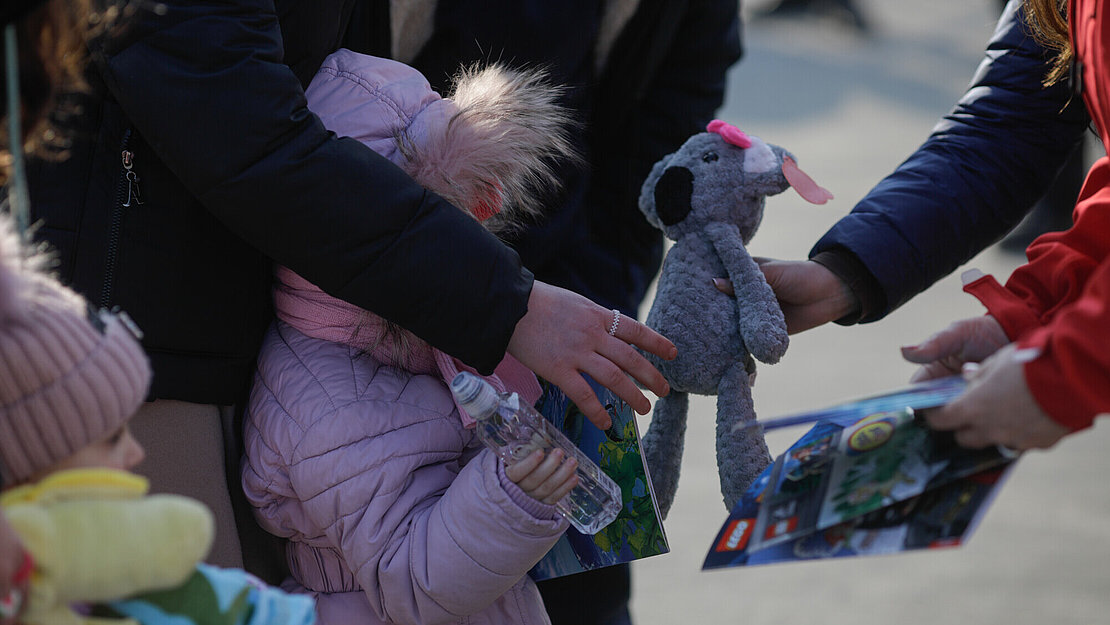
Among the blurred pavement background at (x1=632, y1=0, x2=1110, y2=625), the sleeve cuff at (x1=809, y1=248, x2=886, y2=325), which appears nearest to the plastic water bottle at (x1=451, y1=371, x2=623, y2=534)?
the sleeve cuff at (x1=809, y1=248, x2=886, y2=325)

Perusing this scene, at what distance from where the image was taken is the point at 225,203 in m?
1.35

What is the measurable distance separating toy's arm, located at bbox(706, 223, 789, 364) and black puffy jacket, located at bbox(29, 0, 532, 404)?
0.30 meters

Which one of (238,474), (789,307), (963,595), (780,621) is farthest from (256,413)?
(963,595)

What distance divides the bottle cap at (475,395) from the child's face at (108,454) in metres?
0.42

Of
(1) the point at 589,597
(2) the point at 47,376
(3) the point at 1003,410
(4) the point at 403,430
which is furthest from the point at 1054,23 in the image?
(2) the point at 47,376

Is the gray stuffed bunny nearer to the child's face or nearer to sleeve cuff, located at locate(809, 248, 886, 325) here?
sleeve cuff, located at locate(809, 248, 886, 325)

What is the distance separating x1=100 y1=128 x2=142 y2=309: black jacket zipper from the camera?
1.38m

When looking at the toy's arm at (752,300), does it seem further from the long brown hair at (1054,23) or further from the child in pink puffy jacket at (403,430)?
the long brown hair at (1054,23)

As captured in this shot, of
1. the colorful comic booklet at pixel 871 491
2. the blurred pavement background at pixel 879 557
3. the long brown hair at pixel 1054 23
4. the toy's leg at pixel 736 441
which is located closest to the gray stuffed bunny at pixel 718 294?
the toy's leg at pixel 736 441

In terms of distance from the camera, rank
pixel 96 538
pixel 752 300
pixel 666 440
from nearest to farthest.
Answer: pixel 96 538, pixel 752 300, pixel 666 440

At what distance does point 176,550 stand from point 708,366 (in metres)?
0.82

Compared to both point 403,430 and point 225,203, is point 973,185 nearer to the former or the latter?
point 403,430

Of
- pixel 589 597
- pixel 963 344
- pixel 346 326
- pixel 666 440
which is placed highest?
pixel 963 344

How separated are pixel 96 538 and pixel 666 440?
3.00 ft
